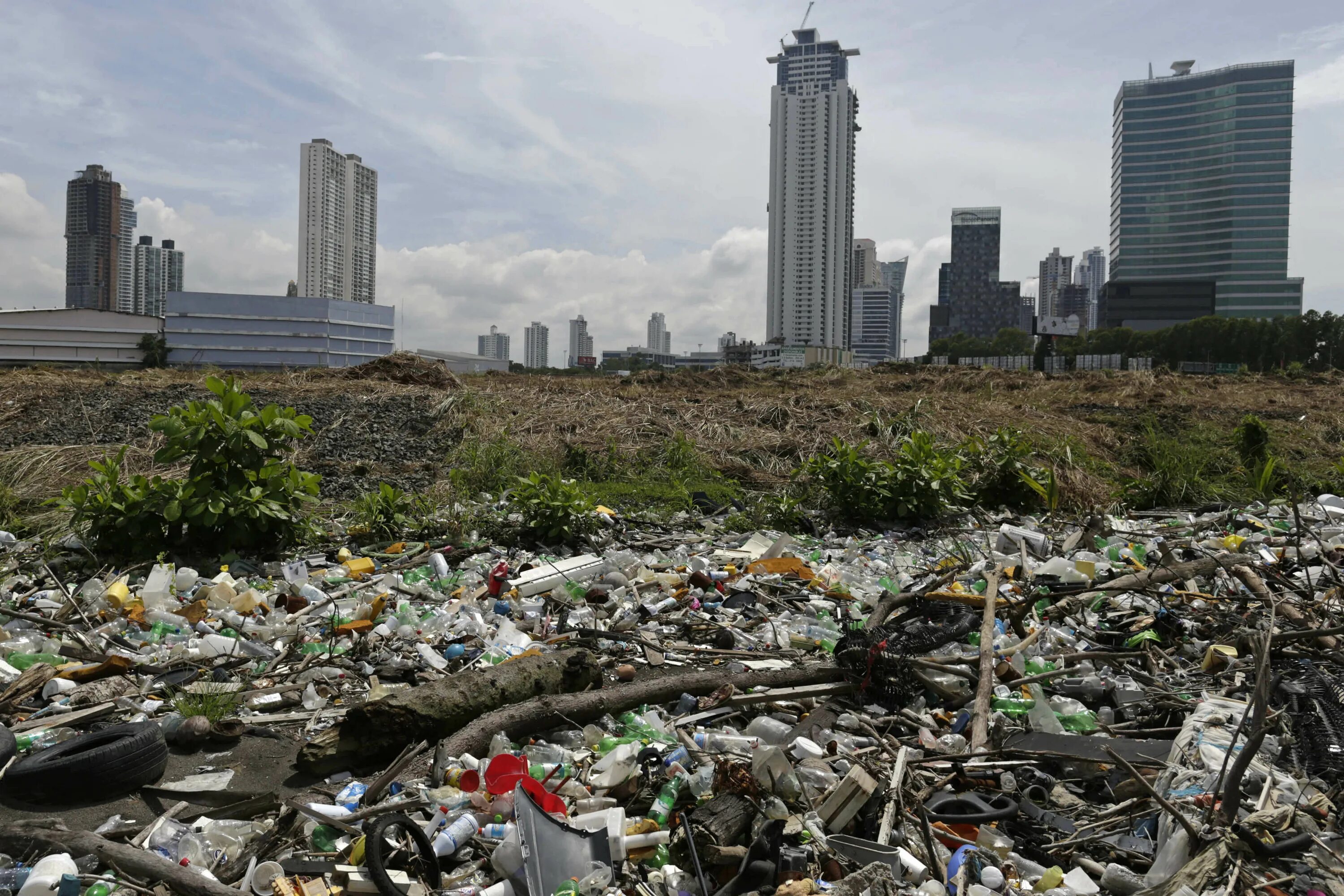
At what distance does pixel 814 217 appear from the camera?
Answer: 113 m

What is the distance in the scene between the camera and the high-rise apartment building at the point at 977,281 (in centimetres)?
15125

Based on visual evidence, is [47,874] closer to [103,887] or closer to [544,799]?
[103,887]

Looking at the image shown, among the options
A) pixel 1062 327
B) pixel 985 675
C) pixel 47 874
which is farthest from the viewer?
pixel 1062 327

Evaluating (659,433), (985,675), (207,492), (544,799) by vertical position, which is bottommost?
(544,799)

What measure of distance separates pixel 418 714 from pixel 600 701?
0.62 metres

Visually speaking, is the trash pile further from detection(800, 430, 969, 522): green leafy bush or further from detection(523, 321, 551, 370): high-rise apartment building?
detection(523, 321, 551, 370): high-rise apartment building

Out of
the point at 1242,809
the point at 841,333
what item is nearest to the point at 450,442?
the point at 1242,809

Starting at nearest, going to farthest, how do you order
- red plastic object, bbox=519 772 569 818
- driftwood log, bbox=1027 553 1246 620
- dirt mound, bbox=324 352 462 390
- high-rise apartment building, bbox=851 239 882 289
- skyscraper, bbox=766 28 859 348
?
1. red plastic object, bbox=519 772 569 818
2. driftwood log, bbox=1027 553 1246 620
3. dirt mound, bbox=324 352 462 390
4. skyscraper, bbox=766 28 859 348
5. high-rise apartment building, bbox=851 239 882 289

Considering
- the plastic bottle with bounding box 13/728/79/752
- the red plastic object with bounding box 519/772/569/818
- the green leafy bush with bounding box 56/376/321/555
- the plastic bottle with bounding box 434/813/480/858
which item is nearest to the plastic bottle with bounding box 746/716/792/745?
the red plastic object with bounding box 519/772/569/818

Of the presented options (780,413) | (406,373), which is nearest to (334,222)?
(406,373)

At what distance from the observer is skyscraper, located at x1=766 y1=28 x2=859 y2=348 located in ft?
367

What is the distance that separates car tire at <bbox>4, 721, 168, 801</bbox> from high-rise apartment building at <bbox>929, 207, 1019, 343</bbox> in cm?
15874

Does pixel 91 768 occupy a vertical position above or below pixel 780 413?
below

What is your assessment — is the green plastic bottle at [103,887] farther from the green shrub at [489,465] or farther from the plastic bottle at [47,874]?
the green shrub at [489,465]
